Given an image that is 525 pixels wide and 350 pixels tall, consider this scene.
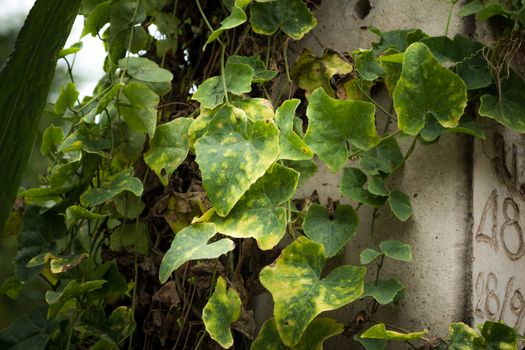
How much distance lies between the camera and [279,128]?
2.89ft

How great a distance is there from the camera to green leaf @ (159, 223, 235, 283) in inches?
31.3

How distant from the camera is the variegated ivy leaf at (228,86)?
3.08ft

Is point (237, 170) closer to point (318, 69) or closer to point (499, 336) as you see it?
point (318, 69)

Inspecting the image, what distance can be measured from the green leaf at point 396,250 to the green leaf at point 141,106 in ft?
1.25

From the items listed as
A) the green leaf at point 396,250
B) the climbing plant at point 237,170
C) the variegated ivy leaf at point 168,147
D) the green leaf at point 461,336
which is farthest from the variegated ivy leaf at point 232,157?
the green leaf at point 461,336

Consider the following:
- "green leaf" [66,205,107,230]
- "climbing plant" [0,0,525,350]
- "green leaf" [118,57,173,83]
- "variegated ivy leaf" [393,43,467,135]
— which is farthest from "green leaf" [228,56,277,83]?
"green leaf" [66,205,107,230]

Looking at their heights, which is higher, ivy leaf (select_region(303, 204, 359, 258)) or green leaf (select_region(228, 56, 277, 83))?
green leaf (select_region(228, 56, 277, 83))

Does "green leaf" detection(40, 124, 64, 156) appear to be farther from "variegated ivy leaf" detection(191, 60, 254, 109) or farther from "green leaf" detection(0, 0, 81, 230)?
"green leaf" detection(0, 0, 81, 230)

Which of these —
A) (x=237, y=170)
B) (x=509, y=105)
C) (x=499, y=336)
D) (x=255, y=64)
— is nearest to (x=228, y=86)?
(x=255, y=64)

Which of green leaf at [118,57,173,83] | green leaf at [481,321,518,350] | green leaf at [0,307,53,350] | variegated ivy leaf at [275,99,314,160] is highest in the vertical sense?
green leaf at [118,57,173,83]

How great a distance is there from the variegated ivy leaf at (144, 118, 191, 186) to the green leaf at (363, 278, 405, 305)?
0.32m

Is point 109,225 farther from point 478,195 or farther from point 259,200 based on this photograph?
point 478,195

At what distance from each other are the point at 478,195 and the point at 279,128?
0.30 m

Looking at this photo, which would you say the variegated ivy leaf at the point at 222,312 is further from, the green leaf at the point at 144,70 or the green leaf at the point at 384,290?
the green leaf at the point at 144,70
